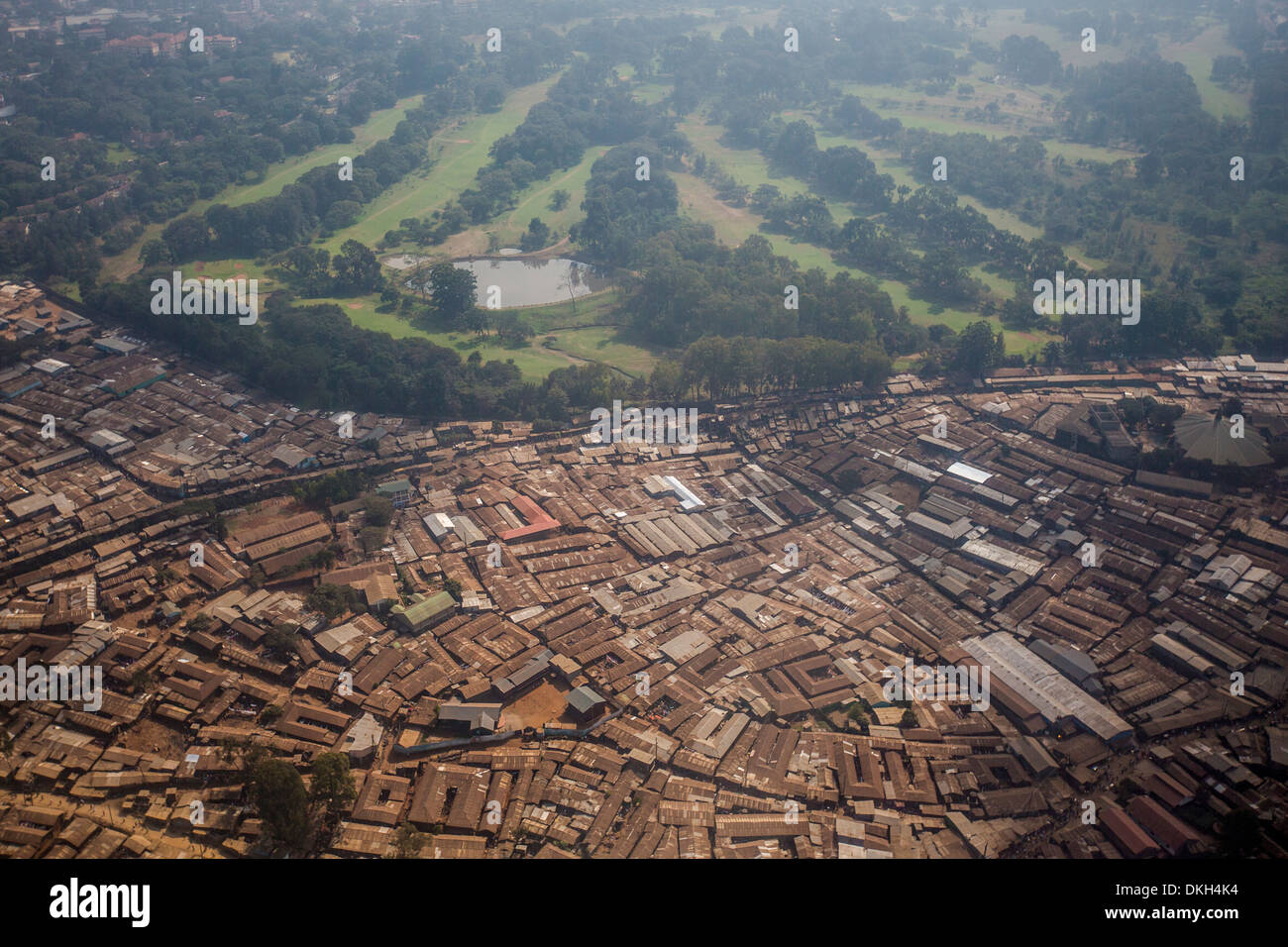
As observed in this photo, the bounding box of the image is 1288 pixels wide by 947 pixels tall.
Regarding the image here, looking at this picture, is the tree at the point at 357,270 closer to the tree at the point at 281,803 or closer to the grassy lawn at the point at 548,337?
the grassy lawn at the point at 548,337

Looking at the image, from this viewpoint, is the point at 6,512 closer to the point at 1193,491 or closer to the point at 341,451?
the point at 341,451

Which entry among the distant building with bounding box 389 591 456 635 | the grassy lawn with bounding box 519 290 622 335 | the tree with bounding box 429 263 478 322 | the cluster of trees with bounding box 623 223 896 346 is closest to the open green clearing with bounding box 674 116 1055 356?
the cluster of trees with bounding box 623 223 896 346

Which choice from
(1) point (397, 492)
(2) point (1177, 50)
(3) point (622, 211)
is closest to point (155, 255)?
(3) point (622, 211)

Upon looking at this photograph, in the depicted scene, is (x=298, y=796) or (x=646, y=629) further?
(x=646, y=629)

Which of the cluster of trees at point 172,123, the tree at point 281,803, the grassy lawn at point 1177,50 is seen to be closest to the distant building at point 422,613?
the tree at point 281,803

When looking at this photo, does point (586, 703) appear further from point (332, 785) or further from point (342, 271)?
point (342, 271)

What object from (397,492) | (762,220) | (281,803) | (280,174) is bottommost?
(281,803)

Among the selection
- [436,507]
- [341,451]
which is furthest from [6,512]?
[436,507]
